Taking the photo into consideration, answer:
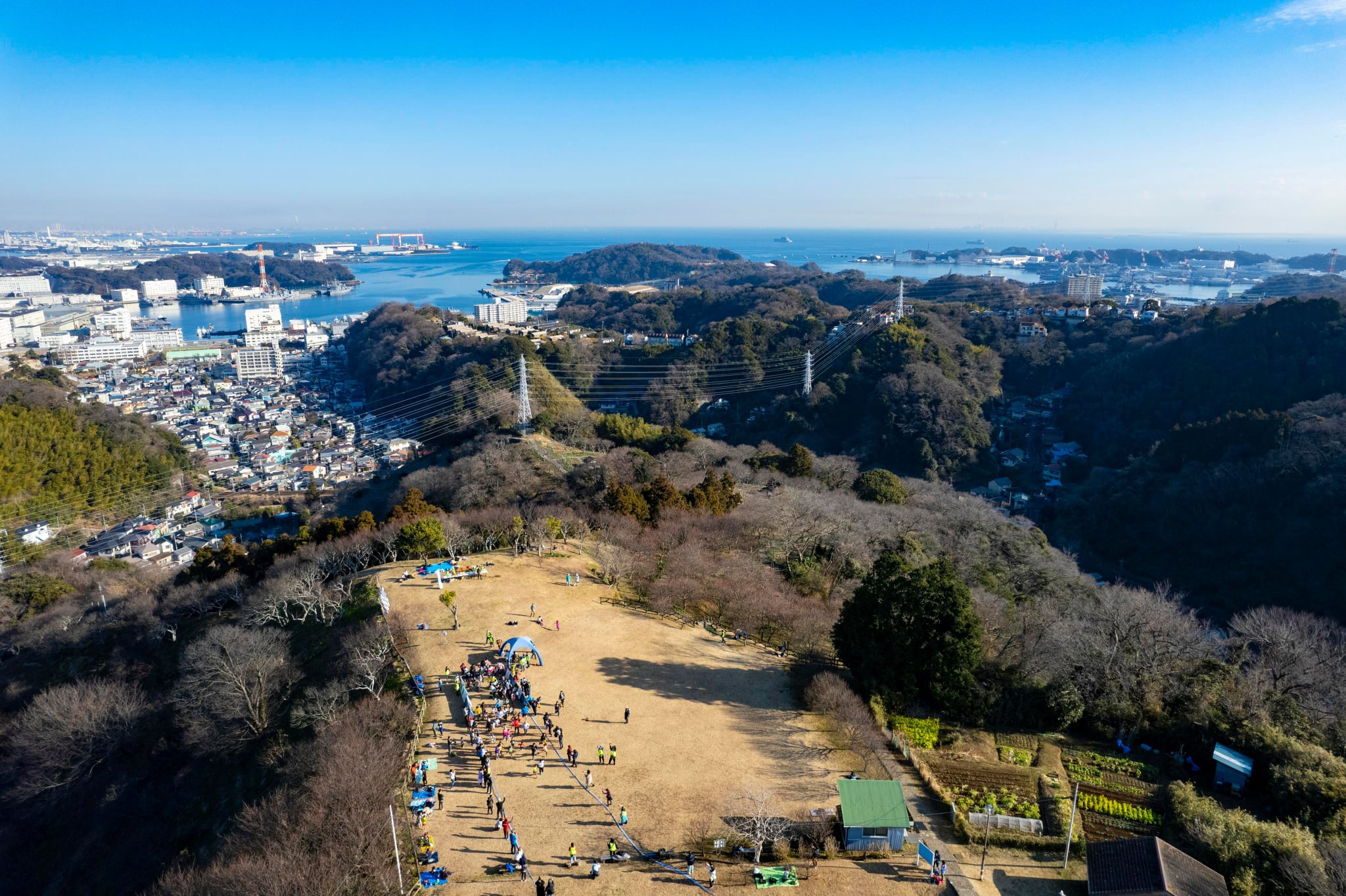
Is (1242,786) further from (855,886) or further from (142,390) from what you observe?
(142,390)

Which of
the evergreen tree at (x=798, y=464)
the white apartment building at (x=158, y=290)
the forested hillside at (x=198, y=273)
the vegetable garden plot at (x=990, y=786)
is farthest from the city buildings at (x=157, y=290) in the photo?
the vegetable garden plot at (x=990, y=786)

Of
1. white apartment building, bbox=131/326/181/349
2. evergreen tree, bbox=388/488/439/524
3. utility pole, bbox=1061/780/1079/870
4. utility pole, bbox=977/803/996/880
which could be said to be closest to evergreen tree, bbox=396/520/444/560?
evergreen tree, bbox=388/488/439/524

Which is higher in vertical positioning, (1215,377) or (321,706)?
(1215,377)

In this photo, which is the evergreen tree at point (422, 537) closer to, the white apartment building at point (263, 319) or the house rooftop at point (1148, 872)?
the house rooftop at point (1148, 872)

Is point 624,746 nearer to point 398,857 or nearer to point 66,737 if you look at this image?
point 398,857

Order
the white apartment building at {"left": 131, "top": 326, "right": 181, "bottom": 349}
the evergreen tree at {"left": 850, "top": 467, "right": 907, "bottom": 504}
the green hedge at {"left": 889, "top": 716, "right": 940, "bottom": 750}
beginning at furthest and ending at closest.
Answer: the white apartment building at {"left": 131, "top": 326, "right": 181, "bottom": 349}, the evergreen tree at {"left": 850, "top": 467, "right": 907, "bottom": 504}, the green hedge at {"left": 889, "top": 716, "right": 940, "bottom": 750}

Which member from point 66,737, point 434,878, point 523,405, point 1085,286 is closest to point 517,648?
point 434,878

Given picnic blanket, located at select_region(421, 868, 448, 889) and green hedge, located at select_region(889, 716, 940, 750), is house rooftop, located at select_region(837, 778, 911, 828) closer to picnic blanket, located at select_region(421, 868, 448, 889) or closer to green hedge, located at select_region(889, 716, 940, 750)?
green hedge, located at select_region(889, 716, 940, 750)
